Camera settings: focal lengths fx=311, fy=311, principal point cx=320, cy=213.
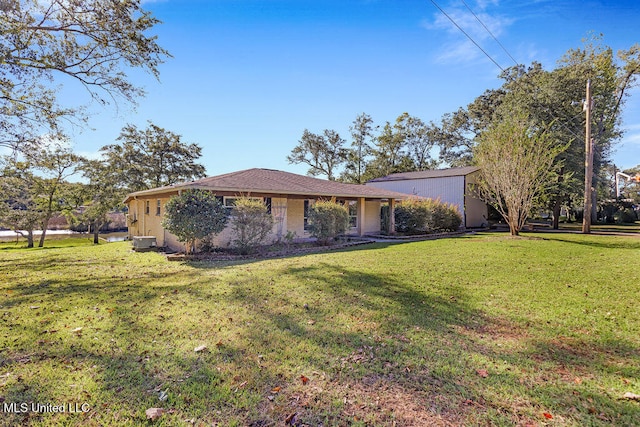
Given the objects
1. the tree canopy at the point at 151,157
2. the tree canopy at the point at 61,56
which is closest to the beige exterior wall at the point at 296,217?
the tree canopy at the point at 61,56

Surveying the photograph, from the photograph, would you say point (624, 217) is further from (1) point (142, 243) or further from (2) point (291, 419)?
(1) point (142, 243)

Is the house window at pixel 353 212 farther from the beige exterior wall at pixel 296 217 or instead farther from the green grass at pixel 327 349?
the green grass at pixel 327 349

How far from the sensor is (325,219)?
1288 centimetres

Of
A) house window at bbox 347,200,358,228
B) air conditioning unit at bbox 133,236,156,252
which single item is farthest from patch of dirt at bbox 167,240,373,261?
house window at bbox 347,200,358,228

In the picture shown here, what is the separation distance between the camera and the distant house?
22.4 m

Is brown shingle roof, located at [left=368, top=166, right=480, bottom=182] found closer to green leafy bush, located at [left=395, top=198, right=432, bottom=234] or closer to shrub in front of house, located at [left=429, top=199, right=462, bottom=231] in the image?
shrub in front of house, located at [left=429, top=199, right=462, bottom=231]

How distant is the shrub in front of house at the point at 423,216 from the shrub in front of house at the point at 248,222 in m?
9.57

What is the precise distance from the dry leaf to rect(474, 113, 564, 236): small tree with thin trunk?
49.8 feet

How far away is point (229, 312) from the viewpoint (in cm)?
459

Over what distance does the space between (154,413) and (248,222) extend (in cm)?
879

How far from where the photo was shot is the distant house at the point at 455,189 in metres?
22.4

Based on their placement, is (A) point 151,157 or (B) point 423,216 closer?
(B) point 423,216

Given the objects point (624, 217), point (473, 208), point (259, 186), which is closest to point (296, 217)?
point (259, 186)

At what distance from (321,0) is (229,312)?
28.5 feet
